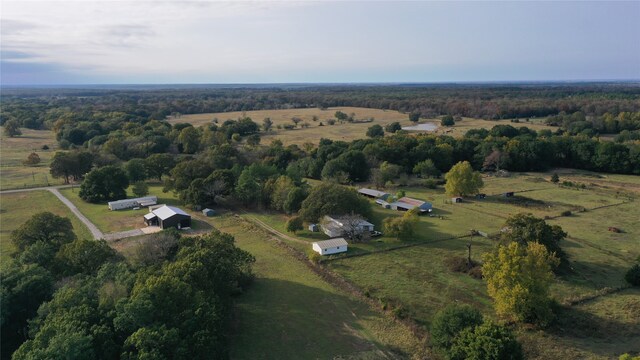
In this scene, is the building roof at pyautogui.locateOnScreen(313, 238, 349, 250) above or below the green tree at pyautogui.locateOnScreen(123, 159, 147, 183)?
below

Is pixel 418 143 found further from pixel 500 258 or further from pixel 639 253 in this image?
pixel 500 258

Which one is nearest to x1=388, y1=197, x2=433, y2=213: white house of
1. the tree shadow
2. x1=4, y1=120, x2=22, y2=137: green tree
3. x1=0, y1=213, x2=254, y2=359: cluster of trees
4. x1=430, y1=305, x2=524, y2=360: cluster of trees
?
the tree shadow

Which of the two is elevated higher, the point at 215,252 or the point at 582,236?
the point at 215,252

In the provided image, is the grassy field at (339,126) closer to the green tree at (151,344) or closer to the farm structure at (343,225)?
the farm structure at (343,225)

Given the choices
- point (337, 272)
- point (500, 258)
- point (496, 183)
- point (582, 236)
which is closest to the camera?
point (500, 258)

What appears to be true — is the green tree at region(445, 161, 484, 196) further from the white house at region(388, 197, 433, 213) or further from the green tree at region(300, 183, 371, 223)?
the green tree at region(300, 183, 371, 223)

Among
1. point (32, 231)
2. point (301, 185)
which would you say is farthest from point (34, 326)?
point (301, 185)
